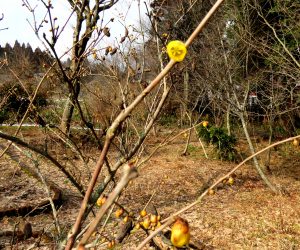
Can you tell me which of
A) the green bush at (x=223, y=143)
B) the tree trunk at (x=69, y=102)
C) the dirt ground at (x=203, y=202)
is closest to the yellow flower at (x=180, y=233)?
the tree trunk at (x=69, y=102)

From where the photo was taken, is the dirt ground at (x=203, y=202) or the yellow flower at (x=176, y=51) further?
the dirt ground at (x=203, y=202)

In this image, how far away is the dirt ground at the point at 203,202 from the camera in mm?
4832

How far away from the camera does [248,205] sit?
246 inches

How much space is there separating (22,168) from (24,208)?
2.30 meters

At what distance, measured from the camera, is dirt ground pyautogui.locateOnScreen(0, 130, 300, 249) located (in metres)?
4.83

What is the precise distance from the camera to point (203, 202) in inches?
256

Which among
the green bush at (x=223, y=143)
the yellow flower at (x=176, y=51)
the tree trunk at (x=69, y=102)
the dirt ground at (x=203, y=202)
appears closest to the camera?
the yellow flower at (x=176, y=51)

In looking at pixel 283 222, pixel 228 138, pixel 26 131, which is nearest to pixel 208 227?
pixel 283 222

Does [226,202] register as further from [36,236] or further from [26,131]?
[26,131]

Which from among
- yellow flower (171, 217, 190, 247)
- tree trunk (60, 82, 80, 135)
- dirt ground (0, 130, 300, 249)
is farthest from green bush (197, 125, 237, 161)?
yellow flower (171, 217, 190, 247)

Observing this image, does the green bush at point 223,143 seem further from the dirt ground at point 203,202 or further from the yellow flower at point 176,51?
the yellow flower at point 176,51

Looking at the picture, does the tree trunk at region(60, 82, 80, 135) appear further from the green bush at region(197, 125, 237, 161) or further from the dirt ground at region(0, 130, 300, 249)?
the green bush at region(197, 125, 237, 161)

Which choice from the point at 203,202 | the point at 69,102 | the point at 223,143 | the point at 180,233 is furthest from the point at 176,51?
the point at 223,143

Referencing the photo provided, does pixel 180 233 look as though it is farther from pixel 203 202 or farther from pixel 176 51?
pixel 203 202
